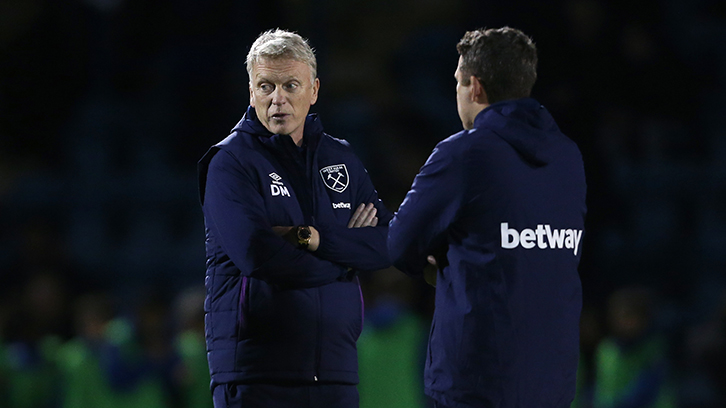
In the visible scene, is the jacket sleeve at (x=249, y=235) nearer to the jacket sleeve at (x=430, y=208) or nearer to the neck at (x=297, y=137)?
the neck at (x=297, y=137)

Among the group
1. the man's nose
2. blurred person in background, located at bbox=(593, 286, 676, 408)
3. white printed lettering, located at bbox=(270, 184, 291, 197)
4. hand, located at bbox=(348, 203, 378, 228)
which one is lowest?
blurred person in background, located at bbox=(593, 286, 676, 408)

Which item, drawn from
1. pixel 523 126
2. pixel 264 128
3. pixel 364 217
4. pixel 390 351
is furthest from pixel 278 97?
pixel 390 351

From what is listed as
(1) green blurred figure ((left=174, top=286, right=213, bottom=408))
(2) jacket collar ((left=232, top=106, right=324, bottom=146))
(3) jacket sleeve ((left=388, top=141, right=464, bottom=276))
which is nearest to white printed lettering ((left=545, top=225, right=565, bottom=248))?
(3) jacket sleeve ((left=388, top=141, right=464, bottom=276))

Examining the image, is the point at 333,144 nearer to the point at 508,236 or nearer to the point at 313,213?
the point at 313,213

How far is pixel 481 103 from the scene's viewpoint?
9.11 ft

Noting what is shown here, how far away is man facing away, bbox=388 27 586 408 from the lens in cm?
255

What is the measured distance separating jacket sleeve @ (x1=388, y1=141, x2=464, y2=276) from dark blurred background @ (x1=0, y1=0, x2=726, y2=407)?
4.09 m

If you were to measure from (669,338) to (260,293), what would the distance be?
5301 mm

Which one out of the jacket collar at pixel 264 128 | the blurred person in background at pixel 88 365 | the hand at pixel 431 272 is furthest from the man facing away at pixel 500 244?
the blurred person in background at pixel 88 365

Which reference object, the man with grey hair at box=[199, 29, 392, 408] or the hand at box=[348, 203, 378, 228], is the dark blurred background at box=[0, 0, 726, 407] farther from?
the man with grey hair at box=[199, 29, 392, 408]

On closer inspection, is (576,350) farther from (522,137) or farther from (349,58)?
(349,58)

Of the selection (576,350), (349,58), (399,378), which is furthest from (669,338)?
(576,350)

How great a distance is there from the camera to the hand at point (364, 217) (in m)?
3.27

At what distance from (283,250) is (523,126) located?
87cm
